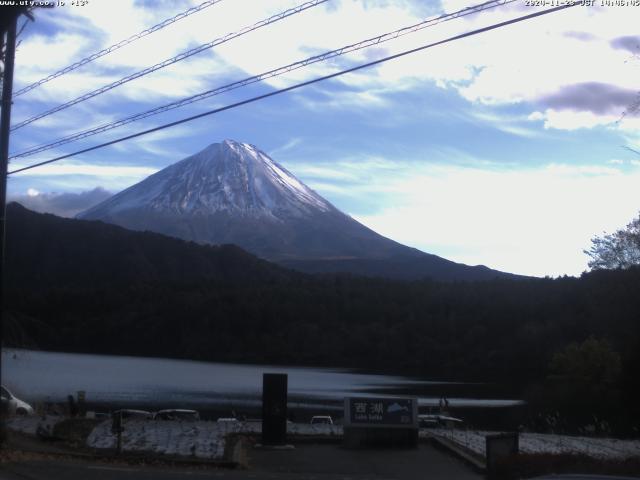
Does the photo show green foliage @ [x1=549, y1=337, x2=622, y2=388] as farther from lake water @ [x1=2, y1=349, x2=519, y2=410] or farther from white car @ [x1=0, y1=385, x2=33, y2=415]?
white car @ [x1=0, y1=385, x2=33, y2=415]

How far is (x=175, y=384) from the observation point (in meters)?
73.9

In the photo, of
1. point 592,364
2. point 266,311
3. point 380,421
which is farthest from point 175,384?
point 380,421

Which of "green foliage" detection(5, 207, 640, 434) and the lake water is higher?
"green foliage" detection(5, 207, 640, 434)

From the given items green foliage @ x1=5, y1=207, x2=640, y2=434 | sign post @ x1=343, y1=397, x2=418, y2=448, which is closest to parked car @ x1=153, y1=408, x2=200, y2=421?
sign post @ x1=343, y1=397, x2=418, y2=448

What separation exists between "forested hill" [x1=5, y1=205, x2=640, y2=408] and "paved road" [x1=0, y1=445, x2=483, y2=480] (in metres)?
62.2

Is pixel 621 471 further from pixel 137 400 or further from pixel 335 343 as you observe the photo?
pixel 335 343

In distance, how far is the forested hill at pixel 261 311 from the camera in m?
96.4

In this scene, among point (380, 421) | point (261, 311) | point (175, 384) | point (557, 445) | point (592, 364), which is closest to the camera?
point (380, 421)

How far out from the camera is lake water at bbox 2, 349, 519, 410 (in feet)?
188

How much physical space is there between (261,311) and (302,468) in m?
104

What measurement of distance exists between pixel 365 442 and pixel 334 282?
118351 mm

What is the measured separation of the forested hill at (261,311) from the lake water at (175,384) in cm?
772

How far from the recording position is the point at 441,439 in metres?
22.1

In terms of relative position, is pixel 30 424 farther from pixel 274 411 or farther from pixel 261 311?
pixel 261 311
